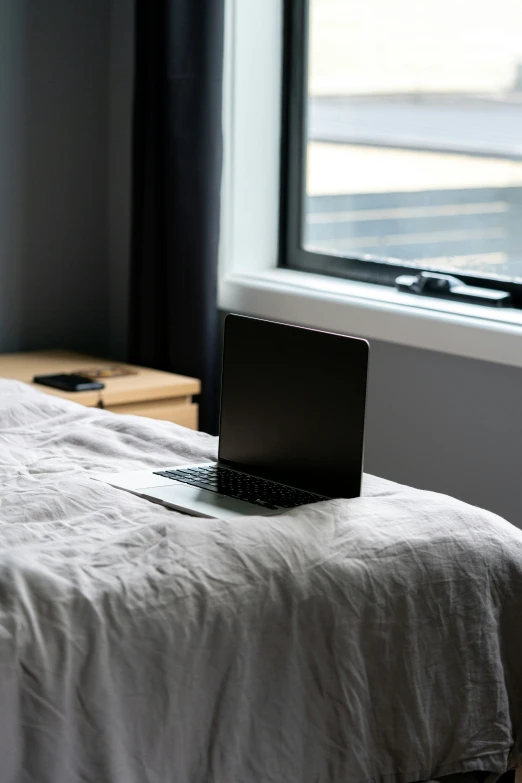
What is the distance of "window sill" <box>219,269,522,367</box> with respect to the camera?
2.79 metres

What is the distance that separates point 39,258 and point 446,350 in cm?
144

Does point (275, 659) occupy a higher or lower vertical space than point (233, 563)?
lower

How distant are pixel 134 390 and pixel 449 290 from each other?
34.4 inches

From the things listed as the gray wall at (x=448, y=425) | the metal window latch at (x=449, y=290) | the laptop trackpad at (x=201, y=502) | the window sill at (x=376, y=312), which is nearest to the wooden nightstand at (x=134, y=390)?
the window sill at (x=376, y=312)

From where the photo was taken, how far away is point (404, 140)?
3281mm

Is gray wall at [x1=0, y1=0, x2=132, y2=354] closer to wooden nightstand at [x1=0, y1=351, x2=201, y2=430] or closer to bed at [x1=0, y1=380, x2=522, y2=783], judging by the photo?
wooden nightstand at [x1=0, y1=351, x2=201, y2=430]

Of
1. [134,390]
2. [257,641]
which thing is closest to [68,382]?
[134,390]

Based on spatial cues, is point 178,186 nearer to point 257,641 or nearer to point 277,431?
point 277,431

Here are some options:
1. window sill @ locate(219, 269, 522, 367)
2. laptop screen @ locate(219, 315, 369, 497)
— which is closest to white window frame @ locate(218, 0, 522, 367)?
window sill @ locate(219, 269, 522, 367)

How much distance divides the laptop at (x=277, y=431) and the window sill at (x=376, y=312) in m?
0.93

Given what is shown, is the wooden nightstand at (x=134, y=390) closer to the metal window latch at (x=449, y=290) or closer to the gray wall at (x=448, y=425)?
the gray wall at (x=448, y=425)

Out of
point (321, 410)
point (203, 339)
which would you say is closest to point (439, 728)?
point (321, 410)

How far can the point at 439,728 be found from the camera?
1.65 metres

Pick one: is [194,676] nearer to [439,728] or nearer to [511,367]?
[439,728]
